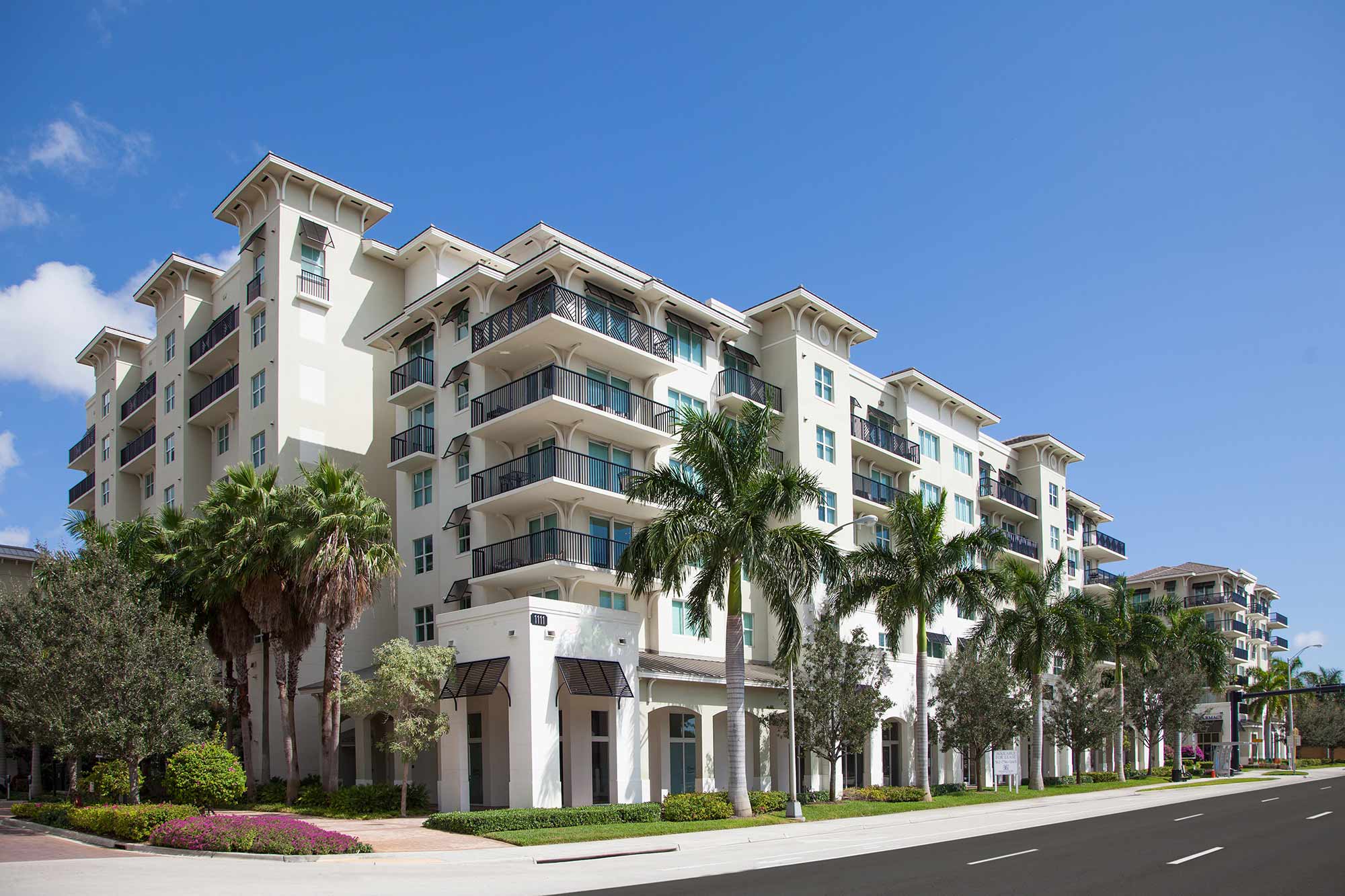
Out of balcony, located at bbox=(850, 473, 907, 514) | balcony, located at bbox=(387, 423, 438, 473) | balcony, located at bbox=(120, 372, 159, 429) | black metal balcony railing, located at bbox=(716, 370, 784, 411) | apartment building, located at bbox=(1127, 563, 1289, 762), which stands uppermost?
balcony, located at bbox=(120, 372, 159, 429)

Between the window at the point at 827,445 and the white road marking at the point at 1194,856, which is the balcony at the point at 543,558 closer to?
the window at the point at 827,445

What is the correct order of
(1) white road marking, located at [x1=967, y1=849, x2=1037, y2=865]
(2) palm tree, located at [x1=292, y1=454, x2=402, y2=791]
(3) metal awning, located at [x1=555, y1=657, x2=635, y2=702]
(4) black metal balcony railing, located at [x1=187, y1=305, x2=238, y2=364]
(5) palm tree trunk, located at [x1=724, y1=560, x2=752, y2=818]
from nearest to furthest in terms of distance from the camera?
(1) white road marking, located at [x1=967, y1=849, x2=1037, y2=865] → (5) palm tree trunk, located at [x1=724, y1=560, x2=752, y2=818] → (3) metal awning, located at [x1=555, y1=657, x2=635, y2=702] → (2) palm tree, located at [x1=292, y1=454, x2=402, y2=791] → (4) black metal balcony railing, located at [x1=187, y1=305, x2=238, y2=364]

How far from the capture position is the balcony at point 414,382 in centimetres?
4331

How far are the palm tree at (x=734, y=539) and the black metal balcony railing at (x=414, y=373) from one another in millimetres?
12984

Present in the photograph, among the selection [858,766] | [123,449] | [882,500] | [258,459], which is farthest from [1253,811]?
[123,449]

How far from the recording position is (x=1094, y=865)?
1991cm

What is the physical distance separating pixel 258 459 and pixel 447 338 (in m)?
9.55

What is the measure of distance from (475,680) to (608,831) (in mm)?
7702

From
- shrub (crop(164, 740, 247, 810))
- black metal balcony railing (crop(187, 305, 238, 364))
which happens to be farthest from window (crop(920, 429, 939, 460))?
shrub (crop(164, 740, 247, 810))

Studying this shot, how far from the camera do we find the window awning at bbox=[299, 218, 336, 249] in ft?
150

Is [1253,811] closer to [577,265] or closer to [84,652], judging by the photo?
[577,265]

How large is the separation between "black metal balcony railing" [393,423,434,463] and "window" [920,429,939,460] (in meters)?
27.0

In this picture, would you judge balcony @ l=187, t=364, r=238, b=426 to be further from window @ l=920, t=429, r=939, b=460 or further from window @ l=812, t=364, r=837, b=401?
window @ l=920, t=429, r=939, b=460

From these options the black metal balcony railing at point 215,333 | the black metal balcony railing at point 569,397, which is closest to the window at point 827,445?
the black metal balcony railing at point 569,397
